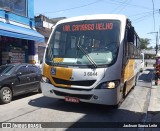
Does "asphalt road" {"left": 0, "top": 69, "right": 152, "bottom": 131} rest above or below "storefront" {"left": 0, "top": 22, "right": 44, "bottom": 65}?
below

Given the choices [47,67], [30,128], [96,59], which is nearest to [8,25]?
[47,67]

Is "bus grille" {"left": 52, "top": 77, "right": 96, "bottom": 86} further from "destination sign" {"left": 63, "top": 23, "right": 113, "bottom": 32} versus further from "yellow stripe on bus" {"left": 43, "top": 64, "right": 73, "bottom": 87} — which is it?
"destination sign" {"left": 63, "top": 23, "right": 113, "bottom": 32}

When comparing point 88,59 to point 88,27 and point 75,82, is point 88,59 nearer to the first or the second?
point 75,82

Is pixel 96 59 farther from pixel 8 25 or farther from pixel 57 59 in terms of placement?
pixel 8 25

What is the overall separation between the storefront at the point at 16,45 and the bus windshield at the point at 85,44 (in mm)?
7194

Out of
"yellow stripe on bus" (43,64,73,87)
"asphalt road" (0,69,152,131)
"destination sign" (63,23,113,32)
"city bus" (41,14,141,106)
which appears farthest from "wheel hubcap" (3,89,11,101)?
"destination sign" (63,23,113,32)

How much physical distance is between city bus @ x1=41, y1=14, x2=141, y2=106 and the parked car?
2026mm

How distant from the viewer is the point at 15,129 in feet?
19.6

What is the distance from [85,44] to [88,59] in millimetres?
607

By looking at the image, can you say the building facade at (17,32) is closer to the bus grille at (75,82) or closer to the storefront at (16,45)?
the storefront at (16,45)

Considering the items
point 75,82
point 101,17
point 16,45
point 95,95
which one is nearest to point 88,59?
point 75,82

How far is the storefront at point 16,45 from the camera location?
51.3 ft

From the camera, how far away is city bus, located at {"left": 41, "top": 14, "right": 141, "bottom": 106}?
7204 millimetres

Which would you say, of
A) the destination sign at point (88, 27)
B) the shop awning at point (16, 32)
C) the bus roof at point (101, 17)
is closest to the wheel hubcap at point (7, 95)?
the destination sign at point (88, 27)
